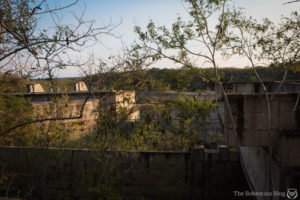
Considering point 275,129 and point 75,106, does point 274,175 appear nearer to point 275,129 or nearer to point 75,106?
point 275,129

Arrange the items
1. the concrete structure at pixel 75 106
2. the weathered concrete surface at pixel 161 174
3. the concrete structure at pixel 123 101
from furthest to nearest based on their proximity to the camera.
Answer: the weathered concrete surface at pixel 161 174, the concrete structure at pixel 75 106, the concrete structure at pixel 123 101

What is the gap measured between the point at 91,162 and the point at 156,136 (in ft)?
9.75

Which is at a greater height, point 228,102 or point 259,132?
point 228,102

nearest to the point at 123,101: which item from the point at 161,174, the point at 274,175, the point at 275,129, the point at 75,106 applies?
the point at 161,174

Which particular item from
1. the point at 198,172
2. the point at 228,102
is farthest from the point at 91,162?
the point at 228,102

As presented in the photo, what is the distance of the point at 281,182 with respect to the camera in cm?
489

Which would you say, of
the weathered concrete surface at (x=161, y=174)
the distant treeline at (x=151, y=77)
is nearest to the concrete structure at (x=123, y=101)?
the distant treeline at (x=151, y=77)

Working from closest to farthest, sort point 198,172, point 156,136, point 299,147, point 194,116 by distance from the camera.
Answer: point 299,147 < point 198,172 < point 156,136 < point 194,116

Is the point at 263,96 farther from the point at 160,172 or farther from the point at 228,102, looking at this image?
the point at 160,172

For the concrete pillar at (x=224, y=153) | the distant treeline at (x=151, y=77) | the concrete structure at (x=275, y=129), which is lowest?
the concrete pillar at (x=224, y=153)

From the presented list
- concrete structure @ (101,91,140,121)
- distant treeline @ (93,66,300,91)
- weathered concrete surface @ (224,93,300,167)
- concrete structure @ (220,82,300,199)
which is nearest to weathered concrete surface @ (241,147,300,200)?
concrete structure @ (220,82,300,199)

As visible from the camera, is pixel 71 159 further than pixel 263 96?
Yes

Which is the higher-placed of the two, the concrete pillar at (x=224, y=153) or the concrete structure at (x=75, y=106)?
the concrete structure at (x=75, y=106)

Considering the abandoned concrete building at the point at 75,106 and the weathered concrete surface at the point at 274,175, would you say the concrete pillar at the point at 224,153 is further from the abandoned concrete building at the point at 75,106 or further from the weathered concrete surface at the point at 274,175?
the abandoned concrete building at the point at 75,106
